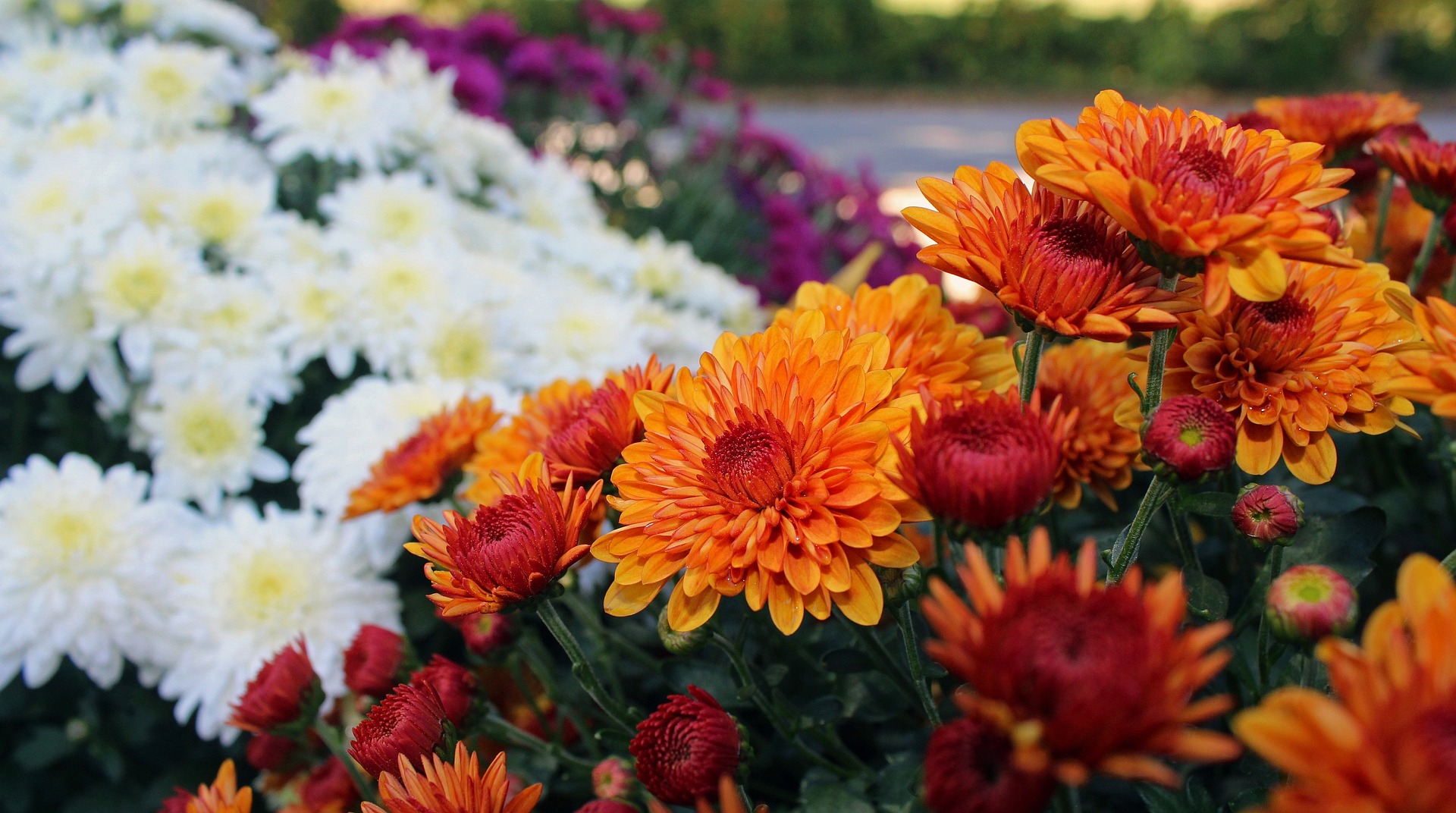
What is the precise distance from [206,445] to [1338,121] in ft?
5.11

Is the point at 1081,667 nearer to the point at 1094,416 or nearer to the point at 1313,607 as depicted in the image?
the point at 1313,607

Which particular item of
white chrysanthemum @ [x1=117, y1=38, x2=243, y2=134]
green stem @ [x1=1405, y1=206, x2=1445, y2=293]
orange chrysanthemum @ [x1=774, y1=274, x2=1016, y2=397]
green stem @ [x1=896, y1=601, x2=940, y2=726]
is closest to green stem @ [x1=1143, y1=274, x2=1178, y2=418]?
orange chrysanthemum @ [x1=774, y1=274, x2=1016, y2=397]

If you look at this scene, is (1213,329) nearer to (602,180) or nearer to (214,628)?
(214,628)

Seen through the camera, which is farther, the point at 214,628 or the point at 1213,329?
the point at 214,628

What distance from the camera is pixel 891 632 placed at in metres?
0.86

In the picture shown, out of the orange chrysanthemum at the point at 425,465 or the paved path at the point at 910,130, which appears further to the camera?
the paved path at the point at 910,130

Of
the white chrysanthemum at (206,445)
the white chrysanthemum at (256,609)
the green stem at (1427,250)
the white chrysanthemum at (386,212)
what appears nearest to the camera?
the green stem at (1427,250)

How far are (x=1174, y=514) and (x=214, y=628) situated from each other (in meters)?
1.14

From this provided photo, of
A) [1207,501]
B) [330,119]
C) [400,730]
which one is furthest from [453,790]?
[330,119]

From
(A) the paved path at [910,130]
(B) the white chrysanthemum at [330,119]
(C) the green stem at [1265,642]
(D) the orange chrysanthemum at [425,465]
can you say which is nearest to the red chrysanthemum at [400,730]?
(D) the orange chrysanthemum at [425,465]

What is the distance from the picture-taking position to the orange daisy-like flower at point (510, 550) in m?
0.66

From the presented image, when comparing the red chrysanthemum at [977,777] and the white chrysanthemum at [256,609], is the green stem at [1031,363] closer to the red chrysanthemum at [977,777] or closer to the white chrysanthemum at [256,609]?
the red chrysanthemum at [977,777]

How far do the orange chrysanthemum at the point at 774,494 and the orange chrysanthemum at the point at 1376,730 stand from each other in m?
0.27

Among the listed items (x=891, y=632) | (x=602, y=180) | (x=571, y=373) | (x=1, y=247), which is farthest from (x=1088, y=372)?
(x=602, y=180)
